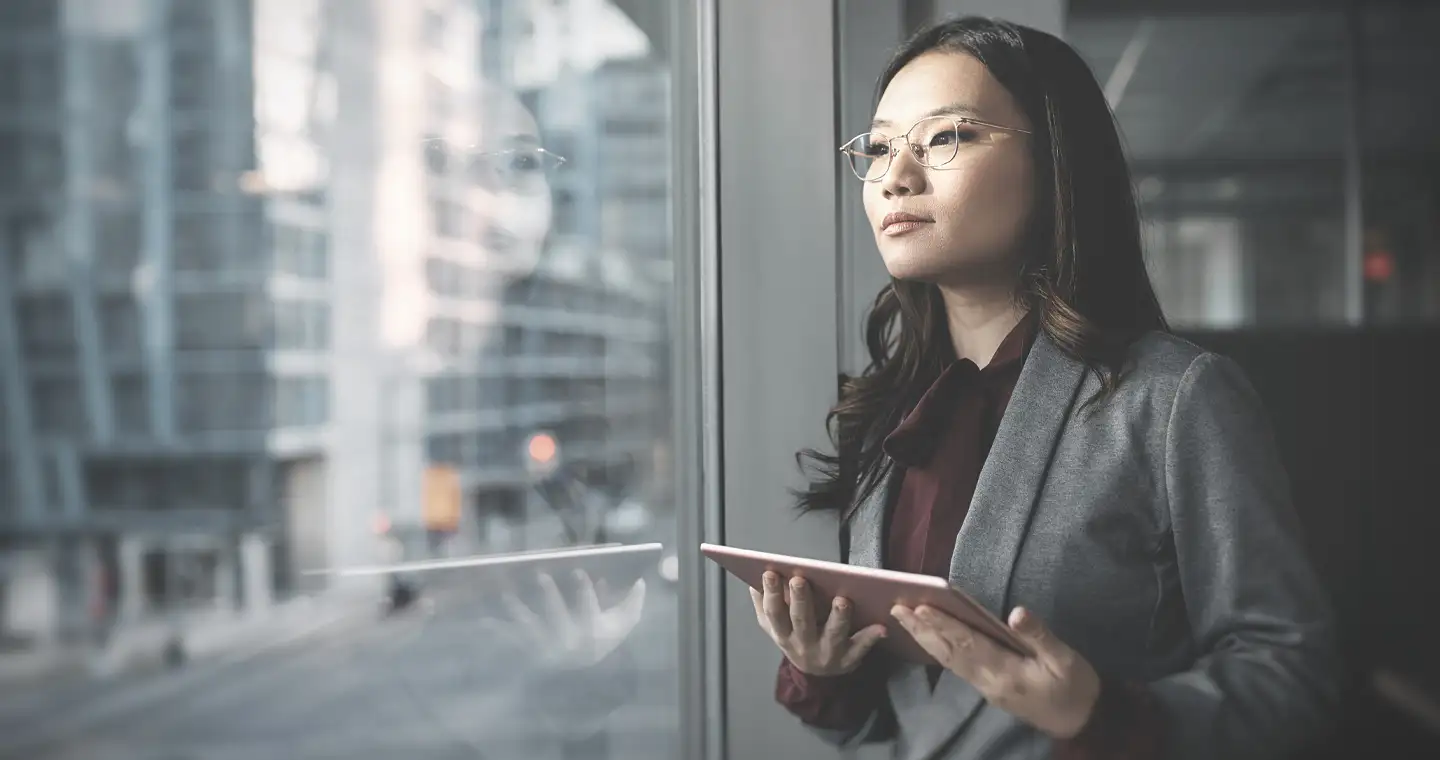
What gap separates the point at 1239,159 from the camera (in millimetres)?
1072

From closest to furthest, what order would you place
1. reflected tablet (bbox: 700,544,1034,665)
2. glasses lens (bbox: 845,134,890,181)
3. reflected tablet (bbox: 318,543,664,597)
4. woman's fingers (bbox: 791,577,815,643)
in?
reflected tablet (bbox: 700,544,1034,665)
woman's fingers (bbox: 791,577,815,643)
glasses lens (bbox: 845,134,890,181)
reflected tablet (bbox: 318,543,664,597)

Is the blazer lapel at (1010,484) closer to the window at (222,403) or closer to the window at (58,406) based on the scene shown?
the window at (222,403)

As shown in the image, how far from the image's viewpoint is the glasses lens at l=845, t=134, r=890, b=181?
3.52 feet

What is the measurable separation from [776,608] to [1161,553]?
37 centimetres

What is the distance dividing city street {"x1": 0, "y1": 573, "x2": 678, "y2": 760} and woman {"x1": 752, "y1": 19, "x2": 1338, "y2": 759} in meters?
0.39

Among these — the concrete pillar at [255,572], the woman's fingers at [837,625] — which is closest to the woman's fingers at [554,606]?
the concrete pillar at [255,572]

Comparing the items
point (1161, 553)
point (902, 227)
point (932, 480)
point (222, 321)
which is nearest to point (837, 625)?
point (932, 480)

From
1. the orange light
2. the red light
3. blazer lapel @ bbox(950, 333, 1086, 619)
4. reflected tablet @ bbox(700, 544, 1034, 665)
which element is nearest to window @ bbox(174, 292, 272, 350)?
the orange light

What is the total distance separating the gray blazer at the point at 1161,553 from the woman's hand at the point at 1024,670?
0.26 feet

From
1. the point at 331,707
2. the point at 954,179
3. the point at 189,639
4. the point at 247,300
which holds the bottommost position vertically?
the point at 331,707

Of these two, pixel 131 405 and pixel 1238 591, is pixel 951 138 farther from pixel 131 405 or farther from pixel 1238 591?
pixel 131 405

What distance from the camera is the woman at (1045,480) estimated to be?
0.89 metres

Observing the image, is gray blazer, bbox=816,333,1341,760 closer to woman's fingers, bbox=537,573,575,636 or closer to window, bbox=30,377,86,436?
woman's fingers, bbox=537,573,575,636

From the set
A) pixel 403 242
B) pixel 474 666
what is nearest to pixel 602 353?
pixel 403 242
